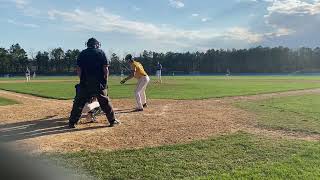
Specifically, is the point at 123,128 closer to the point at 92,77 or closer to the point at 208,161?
the point at 92,77

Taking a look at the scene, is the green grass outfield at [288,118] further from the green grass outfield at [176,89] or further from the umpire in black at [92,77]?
the green grass outfield at [176,89]

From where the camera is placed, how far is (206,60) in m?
125

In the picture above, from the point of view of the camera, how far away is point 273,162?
6.98 meters

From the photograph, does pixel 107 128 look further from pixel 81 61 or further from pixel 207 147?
pixel 207 147

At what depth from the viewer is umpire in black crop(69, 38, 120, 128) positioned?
33.4 feet

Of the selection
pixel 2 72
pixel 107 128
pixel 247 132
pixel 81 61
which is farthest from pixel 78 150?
pixel 2 72

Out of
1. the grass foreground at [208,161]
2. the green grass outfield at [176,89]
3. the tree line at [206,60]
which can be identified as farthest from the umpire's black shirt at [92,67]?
the tree line at [206,60]

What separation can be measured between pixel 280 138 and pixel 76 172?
4.78m

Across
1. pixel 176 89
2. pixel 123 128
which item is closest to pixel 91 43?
pixel 123 128

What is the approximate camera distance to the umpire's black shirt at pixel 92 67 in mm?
10219

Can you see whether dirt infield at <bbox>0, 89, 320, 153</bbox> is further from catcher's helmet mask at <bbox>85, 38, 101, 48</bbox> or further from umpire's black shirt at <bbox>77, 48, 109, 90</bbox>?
catcher's helmet mask at <bbox>85, 38, 101, 48</bbox>

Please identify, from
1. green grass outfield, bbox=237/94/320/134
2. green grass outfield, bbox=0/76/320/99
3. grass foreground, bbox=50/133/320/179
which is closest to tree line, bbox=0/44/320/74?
green grass outfield, bbox=0/76/320/99

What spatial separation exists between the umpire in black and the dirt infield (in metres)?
0.56

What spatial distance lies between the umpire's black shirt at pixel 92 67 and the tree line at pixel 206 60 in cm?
10237
